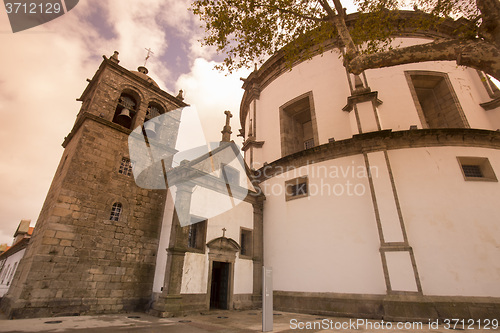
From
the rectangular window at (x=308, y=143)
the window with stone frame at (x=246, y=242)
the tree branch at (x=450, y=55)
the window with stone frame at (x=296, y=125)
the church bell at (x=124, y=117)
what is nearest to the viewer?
the tree branch at (x=450, y=55)

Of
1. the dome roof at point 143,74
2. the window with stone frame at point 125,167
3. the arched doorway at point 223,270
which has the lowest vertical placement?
the arched doorway at point 223,270

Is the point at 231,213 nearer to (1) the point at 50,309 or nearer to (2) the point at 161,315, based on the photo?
(2) the point at 161,315

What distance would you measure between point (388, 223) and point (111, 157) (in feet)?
39.5

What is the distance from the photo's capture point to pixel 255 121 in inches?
627

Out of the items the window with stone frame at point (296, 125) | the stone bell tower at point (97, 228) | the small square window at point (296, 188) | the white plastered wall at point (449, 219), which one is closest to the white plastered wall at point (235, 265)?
the small square window at point (296, 188)

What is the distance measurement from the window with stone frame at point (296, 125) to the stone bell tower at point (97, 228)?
7.68m

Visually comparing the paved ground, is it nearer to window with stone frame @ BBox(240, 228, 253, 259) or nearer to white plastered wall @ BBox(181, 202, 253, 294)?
white plastered wall @ BBox(181, 202, 253, 294)

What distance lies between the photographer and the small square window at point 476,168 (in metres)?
8.93

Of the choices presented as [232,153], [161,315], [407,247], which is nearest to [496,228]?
[407,247]

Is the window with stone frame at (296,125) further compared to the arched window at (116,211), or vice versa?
the window with stone frame at (296,125)

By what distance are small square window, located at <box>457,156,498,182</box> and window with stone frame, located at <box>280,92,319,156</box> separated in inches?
260

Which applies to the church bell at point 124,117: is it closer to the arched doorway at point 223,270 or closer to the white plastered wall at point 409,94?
the arched doorway at point 223,270

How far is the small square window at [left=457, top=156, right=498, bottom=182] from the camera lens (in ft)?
29.3

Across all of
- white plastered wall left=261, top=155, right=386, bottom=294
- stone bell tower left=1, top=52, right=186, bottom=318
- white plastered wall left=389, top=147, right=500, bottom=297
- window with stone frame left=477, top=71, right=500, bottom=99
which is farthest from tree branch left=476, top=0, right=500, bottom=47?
stone bell tower left=1, top=52, right=186, bottom=318
